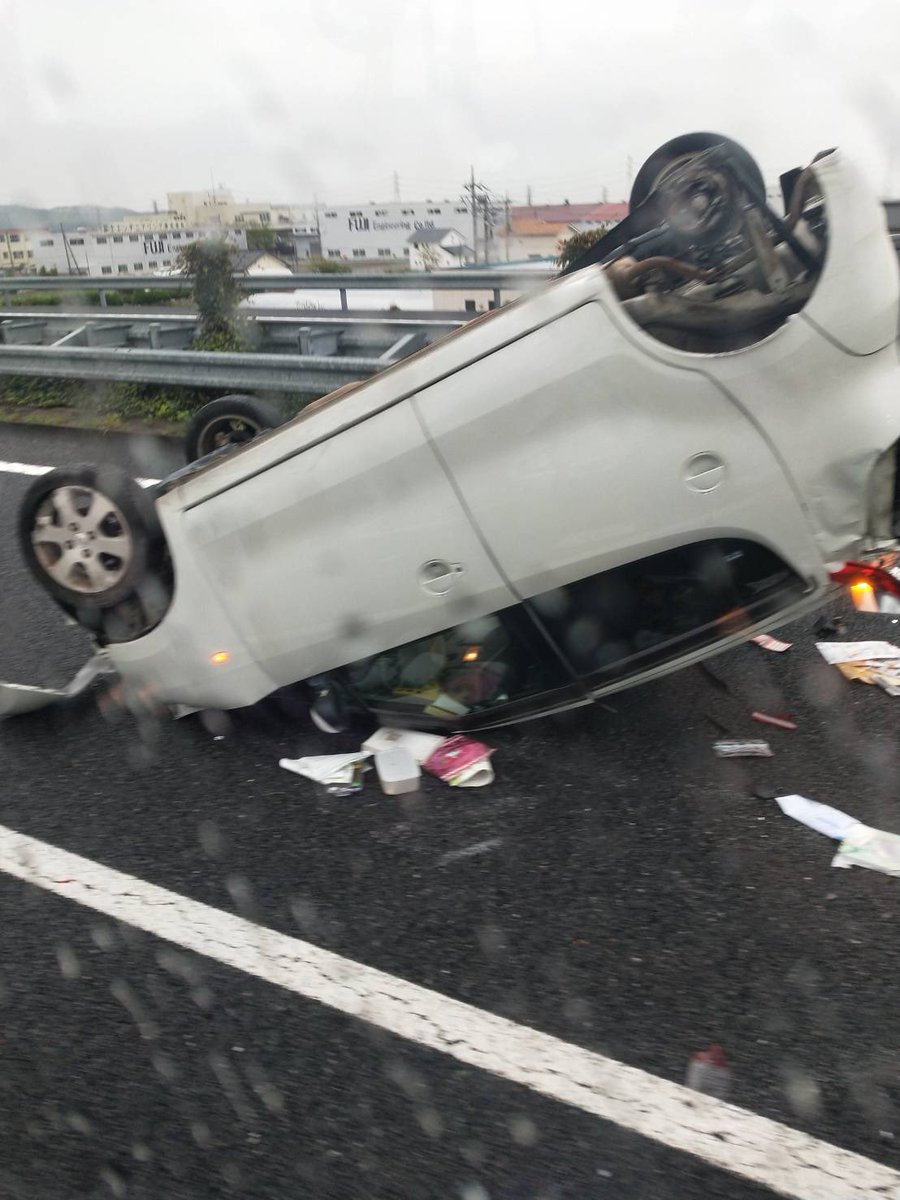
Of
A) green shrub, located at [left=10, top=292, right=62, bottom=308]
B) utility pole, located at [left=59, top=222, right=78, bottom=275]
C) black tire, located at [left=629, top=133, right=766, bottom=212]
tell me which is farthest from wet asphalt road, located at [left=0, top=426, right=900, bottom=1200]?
green shrub, located at [left=10, top=292, right=62, bottom=308]

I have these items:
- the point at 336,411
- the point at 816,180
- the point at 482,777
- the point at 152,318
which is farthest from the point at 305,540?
the point at 152,318

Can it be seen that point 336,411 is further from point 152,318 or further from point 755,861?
point 152,318

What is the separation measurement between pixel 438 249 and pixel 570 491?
12.6 feet

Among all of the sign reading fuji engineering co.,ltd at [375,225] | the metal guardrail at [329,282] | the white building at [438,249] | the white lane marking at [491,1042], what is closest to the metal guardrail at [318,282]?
the metal guardrail at [329,282]

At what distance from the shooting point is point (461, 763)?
12.2 feet

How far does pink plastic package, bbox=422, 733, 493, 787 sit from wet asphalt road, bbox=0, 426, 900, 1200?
6 cm

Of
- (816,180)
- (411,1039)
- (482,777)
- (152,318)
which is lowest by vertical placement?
(411,1039)

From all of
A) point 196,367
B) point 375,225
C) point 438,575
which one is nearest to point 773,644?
point 438,575

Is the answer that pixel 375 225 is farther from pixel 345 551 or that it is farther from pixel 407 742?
pixel 407 742

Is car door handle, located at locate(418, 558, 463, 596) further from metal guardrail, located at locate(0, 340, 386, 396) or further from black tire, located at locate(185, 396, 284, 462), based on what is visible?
metal guardrail, located at locate(0, 340, 386, 396)

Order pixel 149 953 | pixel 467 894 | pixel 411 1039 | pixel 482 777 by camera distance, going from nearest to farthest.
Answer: pixel 411 1039 < pixel 149 953 < pixel 467 894 < pixel 482 777

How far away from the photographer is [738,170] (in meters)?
3.42

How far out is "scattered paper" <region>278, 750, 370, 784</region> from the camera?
145 inches

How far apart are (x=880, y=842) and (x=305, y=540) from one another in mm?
2044
